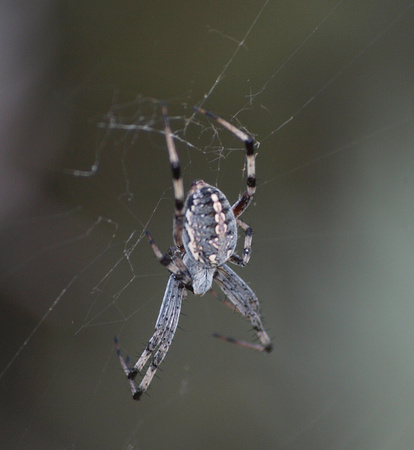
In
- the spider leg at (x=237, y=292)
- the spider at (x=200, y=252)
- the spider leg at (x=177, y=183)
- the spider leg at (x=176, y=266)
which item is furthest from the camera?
the spider leg at (x=237, y=292)

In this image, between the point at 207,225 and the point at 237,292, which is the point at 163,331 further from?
the point at 207,225

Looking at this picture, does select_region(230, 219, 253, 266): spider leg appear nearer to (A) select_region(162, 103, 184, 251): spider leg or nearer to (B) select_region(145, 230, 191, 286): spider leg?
(B) select_region(145, 230, 191, 286): spider leg

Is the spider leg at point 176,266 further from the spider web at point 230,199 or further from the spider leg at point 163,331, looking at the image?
the spider web at point 230,199

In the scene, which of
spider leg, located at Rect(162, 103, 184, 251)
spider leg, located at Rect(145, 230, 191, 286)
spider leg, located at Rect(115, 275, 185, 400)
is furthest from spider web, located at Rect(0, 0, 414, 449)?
spider leg, located at Rect(162, 103, 184, 251)

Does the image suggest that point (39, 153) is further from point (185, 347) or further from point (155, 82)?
point (185, 347)

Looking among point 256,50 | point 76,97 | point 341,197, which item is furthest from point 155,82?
point 341,197

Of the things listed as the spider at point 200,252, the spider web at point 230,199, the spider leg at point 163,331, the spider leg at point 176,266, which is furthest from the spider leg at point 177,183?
the spider web at point 230,199
